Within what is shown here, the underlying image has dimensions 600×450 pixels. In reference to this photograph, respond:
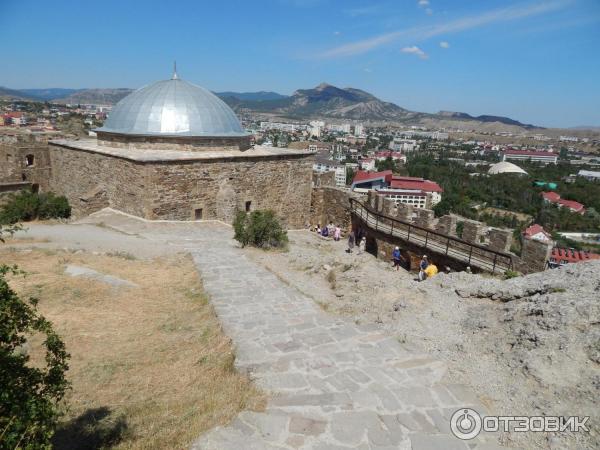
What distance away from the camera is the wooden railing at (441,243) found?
31.6 ft

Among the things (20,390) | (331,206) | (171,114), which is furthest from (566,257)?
(20,390)

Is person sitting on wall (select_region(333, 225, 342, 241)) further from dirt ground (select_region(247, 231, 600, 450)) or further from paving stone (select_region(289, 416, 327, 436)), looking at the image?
paving stone (select_region(289, 416, 327, 436))

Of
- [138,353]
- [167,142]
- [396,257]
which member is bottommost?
[396,257]

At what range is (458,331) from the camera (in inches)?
201

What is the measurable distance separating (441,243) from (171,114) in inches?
401

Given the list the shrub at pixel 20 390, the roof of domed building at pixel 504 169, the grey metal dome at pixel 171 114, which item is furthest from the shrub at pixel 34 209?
the roof of domed building at pixel 504 169

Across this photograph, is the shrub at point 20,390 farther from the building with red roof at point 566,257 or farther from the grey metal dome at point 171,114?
the grey metal dome at point 171,114

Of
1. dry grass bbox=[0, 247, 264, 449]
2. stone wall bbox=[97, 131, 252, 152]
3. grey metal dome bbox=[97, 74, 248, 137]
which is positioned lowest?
dry grass bbox=[0, 247, 264, 449]

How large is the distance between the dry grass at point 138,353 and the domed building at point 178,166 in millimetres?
4290

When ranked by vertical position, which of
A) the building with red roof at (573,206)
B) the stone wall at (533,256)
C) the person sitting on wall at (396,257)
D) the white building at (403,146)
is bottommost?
the building with red roof at (573,206)

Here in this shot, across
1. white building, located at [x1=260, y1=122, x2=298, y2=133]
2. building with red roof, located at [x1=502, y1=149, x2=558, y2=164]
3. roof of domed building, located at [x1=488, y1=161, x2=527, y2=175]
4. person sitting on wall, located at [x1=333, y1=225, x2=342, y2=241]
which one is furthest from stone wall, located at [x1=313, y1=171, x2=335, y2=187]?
white building, located at [x1=260, y1=122, x2=298, y2=133]

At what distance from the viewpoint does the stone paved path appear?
3.31 m

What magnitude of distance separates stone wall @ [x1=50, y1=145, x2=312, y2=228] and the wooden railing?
127 inches

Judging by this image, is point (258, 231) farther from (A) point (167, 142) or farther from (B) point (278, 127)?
(B) point (278, 127)
